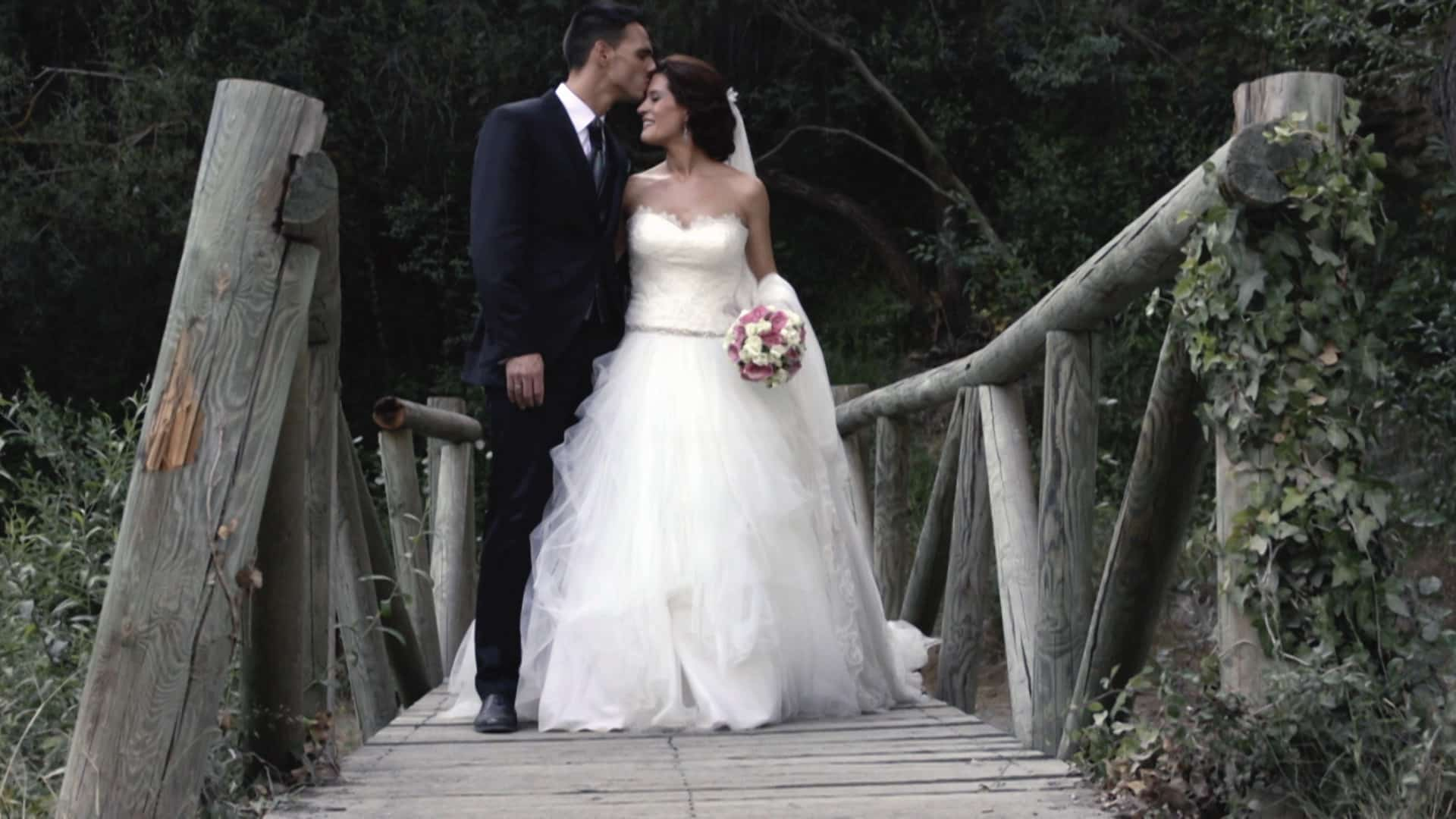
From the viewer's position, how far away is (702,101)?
4.77 metres

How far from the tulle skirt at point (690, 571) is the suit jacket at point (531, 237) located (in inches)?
11.6

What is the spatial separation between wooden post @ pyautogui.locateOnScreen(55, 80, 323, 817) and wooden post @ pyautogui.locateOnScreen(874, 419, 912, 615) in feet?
12.1

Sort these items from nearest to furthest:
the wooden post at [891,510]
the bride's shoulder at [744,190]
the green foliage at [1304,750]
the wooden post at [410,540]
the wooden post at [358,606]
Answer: the green foliage at [1304,750], the wooden post at [358,606], the bride's shoulder at [744,190], the wooden post at [410,540], the wooden post at [891,510]

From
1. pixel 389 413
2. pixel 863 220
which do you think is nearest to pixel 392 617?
pixel 389 413

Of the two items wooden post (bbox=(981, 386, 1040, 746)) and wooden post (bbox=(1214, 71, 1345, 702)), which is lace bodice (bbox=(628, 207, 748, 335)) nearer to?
wooden post (bbox=(981, 386, 1040, 746))

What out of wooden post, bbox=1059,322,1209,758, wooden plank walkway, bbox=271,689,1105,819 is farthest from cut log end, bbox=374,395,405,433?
wooden post, bbox=1059,322,1209,758

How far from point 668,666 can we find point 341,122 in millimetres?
9420

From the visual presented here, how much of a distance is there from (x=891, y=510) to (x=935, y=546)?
830mm

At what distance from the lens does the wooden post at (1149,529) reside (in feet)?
9.32

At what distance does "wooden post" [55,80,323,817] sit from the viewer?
2494mm

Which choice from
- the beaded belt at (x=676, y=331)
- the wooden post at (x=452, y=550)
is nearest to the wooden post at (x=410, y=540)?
→ the wooden post at (x=452, y=550)

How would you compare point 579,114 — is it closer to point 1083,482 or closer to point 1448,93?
point 1083,482

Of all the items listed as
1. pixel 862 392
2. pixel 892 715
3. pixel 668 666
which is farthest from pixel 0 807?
pixel 862 392

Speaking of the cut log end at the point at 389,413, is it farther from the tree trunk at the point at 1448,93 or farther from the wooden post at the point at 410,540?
the tree trunk at the point at 1448,93
